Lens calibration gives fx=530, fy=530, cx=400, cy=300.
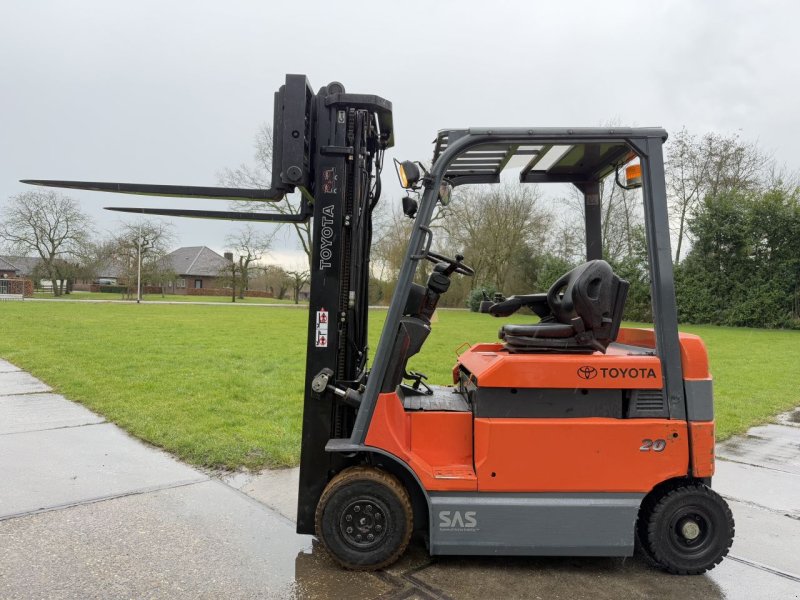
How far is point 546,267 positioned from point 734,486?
19531 mm

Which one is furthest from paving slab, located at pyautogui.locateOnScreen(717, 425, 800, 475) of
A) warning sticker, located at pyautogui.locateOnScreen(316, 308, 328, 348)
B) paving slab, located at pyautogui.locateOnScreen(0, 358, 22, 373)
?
paving slab, located at pyautogui.locateOnScreen(0, 358, 22, 373)

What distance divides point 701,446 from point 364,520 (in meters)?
1.98

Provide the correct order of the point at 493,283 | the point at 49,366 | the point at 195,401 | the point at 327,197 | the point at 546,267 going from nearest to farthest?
the point at 327,197 < the point at 195,401 < the point at 49,366 < the point at 546,267 < the point at 493,283

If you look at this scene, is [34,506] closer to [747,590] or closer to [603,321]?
[603,321]

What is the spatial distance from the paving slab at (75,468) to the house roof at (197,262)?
77.3m

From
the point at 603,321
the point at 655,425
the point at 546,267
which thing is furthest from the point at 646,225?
the point at 546,267

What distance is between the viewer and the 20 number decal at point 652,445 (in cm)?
302

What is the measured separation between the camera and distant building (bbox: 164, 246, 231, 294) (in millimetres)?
79000

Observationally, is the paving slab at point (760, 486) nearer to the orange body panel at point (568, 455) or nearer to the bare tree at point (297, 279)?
the orange body panel at point (568, 455)

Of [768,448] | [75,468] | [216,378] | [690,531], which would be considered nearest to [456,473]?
[690,531]

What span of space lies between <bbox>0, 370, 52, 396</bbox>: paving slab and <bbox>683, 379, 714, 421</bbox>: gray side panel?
27.4 ft

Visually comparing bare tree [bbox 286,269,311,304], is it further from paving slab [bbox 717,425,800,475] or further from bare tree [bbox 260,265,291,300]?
paving slab [bbox 717,425,800,475]

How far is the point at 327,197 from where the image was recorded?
11.0ft

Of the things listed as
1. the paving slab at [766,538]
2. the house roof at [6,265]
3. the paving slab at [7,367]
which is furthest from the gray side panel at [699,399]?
the house roof at [6,265]
